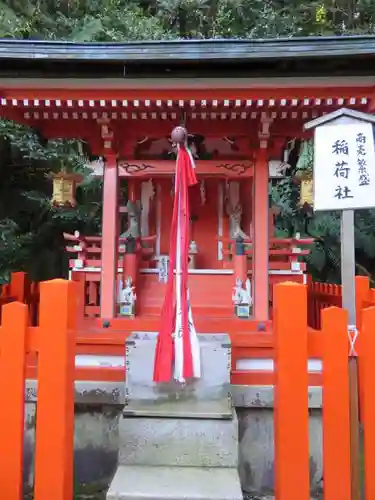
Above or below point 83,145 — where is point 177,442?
below

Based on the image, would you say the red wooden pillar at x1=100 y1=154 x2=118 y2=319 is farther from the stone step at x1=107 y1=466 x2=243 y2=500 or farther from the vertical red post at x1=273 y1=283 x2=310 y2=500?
the vertical red post at x1=273 y1=283 x2=310 y2=500

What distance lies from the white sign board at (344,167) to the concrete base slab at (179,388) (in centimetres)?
191

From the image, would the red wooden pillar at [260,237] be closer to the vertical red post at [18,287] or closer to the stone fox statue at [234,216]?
the stone fox statue at [234,216]

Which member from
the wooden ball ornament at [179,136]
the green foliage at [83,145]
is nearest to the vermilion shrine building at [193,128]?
the wooden ball ornament at [179,136]

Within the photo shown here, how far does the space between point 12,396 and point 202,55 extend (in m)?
3.94

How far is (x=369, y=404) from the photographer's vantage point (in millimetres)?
2574

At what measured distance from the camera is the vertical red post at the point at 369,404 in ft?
8.36

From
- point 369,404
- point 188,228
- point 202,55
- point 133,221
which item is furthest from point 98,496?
point 202,55

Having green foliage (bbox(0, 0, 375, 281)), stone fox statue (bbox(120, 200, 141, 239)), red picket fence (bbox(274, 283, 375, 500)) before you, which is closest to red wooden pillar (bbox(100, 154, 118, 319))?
stone fox statue (bbox(120, 200, 141, 239))

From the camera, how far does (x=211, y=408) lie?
392cm

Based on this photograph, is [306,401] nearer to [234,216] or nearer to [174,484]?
[174,484]

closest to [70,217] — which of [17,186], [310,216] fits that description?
[17,186]

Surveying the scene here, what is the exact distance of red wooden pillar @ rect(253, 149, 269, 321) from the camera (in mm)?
5879

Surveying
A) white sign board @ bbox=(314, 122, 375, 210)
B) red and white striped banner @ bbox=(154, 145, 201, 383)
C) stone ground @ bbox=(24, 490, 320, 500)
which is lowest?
stone ground @ bbox=(24, 490, 320, 500)
